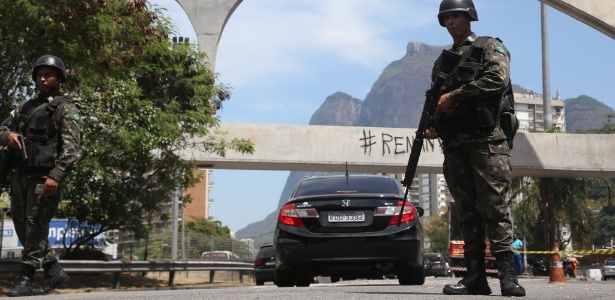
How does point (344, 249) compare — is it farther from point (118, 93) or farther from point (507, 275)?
point (118, 93)

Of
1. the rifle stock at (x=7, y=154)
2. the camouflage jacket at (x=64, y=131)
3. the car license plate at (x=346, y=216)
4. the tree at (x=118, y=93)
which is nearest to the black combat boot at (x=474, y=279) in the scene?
the car license plate at (x=346, y=216)

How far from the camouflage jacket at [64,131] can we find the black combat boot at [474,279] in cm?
357

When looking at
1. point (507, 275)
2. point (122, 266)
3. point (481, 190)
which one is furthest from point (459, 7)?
point (122, 266)

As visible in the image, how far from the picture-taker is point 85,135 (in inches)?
752

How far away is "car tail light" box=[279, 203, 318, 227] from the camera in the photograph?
382 inches

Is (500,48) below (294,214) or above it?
above

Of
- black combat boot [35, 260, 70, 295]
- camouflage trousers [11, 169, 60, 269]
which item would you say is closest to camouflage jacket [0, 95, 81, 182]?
camouflage trousers [11, 169, 60, 269]

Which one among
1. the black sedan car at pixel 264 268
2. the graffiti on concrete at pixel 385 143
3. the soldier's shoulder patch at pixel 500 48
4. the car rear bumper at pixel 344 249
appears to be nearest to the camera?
the soldier's shoulder patch at pixel 500 48

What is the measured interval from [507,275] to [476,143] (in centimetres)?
97

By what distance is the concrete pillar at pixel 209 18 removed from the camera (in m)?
32.0

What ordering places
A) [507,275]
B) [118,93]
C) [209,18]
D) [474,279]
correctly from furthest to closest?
[209,18]
[118,93]
[474,279]
[507,275]

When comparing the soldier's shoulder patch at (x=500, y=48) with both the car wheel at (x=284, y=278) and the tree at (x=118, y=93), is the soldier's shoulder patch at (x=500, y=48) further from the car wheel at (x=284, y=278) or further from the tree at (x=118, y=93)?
the tree at (x=118, y=93)

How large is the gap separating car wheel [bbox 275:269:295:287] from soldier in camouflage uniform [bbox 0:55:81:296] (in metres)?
2.57

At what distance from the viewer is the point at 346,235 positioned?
9641 mm
